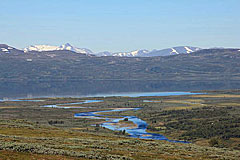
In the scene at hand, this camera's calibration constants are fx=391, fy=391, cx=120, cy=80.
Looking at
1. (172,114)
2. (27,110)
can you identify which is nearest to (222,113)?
(172,114)

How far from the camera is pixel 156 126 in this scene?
3182 inches

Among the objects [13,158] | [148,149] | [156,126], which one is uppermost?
[13,158]

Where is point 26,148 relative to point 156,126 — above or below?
above

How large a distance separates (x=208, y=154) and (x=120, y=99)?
114 meters

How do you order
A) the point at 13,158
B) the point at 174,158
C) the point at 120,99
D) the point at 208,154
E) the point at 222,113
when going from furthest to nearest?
1. the point at 120,99
2. the point at 222,113
3. the point at 208,154
4. the point at 174,158
5. the point at 13,158

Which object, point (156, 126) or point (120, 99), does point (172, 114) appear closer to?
point (156, 126)

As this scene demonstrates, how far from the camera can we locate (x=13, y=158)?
23.5 m

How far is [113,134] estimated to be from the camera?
6166 centimetres

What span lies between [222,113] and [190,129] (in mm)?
22550

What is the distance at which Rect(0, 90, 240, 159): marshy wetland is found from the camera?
29.0 meters

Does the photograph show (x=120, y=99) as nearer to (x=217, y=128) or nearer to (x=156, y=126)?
(x=156, y=126)

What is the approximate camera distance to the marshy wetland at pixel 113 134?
2898 cm

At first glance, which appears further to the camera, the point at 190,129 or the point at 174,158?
the point at 190,129

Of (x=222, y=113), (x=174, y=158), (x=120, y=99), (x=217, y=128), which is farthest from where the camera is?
(x=120, y=99)
